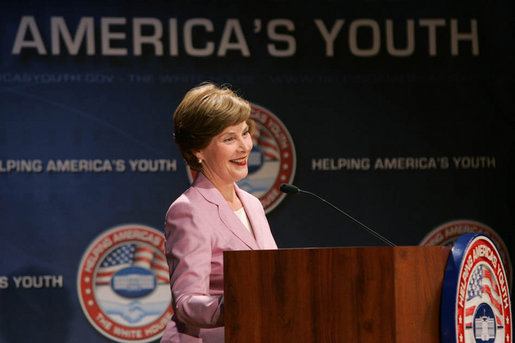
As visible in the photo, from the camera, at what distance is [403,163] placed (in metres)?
4.84

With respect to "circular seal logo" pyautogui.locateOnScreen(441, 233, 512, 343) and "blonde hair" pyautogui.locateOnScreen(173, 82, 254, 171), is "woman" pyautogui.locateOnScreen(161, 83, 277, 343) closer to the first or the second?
"blonde hair" pyautogui.locateOnScreen(173, 82, 254, 171)

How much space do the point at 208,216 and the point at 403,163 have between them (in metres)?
2.67

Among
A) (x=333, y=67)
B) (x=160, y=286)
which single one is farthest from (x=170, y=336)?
(x=333, y=67)

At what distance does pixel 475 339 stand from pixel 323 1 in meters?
3.22

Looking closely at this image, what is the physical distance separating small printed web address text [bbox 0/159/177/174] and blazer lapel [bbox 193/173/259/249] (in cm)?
219

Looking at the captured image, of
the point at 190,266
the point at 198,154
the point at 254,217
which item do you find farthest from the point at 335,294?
the point at 198,154

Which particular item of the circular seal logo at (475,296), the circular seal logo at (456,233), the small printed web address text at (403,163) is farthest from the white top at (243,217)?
the circular seal logo at (456,233)

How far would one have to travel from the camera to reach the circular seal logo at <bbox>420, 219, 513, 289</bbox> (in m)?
4.82

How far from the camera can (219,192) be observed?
8.27 feet

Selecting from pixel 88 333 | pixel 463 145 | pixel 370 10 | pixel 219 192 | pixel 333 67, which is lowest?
pixel 88 333

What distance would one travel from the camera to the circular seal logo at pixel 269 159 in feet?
15.5

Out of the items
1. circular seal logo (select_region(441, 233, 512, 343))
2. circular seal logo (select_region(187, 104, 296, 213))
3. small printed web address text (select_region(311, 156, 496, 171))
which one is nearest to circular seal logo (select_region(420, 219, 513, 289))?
small printed web address text (select_region(311, 156, 496, 171))

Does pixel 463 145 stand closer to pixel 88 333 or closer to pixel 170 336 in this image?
pixel 88 333

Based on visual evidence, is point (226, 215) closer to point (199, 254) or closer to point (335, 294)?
point (199, 254)
